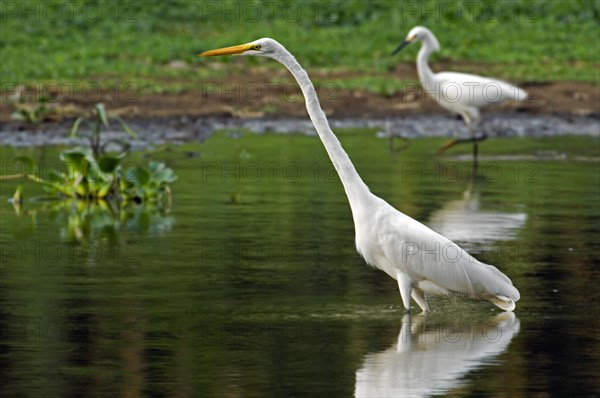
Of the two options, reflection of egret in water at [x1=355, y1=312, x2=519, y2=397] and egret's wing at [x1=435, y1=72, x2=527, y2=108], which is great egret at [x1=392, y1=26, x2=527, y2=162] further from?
reflection of egret in water at [x1=355, y1=312, x2=519, y2=397]

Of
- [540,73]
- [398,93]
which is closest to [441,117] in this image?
[398,93]

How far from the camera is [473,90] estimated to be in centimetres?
2155

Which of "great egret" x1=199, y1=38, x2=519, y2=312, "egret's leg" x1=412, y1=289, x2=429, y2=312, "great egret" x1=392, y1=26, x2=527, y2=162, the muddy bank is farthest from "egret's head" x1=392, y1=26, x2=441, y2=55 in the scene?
"great egret" x1=199, y1=38, x2=519, y2=312

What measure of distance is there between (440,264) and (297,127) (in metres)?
14.1

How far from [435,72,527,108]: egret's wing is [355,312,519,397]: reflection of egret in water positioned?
11945 millimetres

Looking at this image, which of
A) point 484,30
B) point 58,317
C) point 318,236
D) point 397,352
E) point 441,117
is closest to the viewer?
point 397,352

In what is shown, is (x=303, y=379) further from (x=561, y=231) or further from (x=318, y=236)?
(x=561, y=231)

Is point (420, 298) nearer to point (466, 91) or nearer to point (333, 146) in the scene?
point (333, 146)

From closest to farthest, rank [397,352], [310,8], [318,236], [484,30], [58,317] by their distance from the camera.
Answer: [397,352], [58,317], [318,236], [484,30], [310,8]

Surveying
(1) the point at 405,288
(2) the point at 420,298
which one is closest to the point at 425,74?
(2) the point at 420,298

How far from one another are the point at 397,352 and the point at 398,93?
1816 cm

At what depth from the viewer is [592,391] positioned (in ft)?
25.0

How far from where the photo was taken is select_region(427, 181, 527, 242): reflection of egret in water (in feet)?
44.0

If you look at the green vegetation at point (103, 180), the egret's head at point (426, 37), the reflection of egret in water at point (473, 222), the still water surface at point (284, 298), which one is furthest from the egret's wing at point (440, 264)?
the egret's head at point (426, 37)
